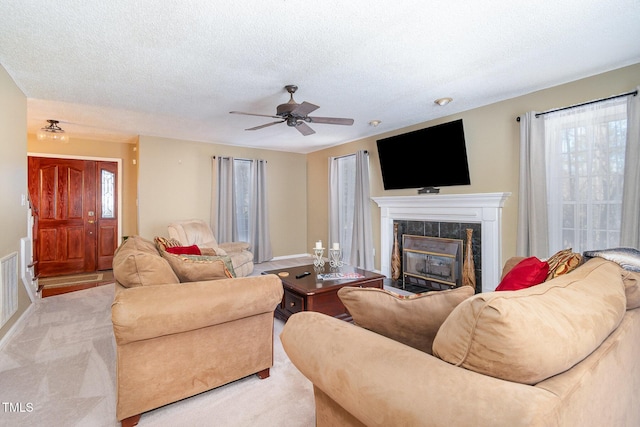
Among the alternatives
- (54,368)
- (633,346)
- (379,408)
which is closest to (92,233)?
(54,368)

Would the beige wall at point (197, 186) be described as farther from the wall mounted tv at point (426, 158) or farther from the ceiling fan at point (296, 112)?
the ceiling fan at point (296, 112)

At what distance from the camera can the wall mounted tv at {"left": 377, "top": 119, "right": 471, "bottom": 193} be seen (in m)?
3.99

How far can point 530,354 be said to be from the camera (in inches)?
28.2

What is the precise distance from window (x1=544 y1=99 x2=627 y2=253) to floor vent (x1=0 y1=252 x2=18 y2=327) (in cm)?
519

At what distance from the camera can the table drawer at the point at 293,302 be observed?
284 centimetres

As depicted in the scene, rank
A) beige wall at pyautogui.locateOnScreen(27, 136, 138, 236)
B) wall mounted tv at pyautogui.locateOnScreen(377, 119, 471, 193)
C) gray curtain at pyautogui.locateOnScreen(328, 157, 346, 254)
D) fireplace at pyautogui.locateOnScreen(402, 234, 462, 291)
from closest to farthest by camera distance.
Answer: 1. wall mounted tv at pyautogui.locateOnScreen(377, 119, 471, 193)
2. fireplace at pyautogui.locateOnScreen(402, 234, 462, 291)
3. beige wall at pyautogui.locateOnScreen(27, 136, 138, 236)
4. gray curtain at pyautogui.locateOnScreen(328, 157, 346, 254)

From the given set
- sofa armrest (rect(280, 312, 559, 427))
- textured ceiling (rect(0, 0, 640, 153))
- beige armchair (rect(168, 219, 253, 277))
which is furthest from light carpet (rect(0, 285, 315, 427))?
textured ceiling (rect(0, 0, 640, 153))

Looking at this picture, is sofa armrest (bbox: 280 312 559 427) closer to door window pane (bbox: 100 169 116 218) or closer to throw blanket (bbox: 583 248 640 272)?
throw blanket (bbox: 583 248 640 272)

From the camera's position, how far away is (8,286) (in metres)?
2.75

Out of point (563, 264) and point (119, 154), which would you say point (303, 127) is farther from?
point (119, 154)

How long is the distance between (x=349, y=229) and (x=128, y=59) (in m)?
4.32

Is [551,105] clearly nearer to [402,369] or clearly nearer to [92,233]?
[402,369]

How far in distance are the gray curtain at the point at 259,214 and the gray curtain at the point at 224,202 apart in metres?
0.41

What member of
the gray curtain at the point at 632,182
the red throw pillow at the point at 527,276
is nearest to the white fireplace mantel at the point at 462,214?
the gray curtain at the point at 632,182
